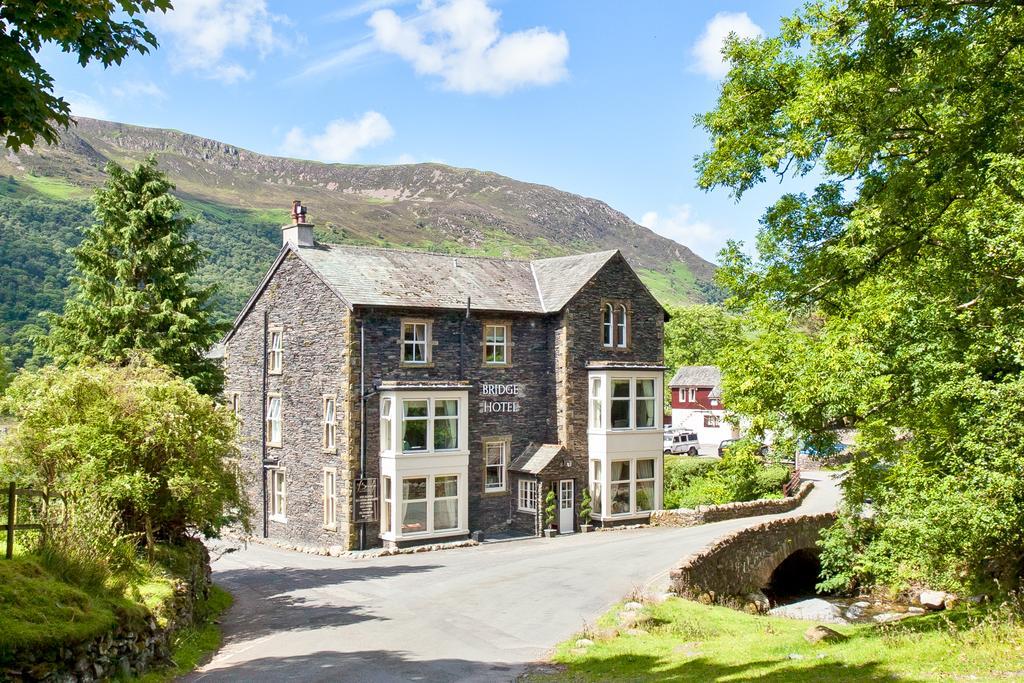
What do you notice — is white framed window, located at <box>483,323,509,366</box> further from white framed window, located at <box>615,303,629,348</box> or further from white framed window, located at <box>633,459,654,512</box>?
white framed window, located at <box>633,459,654,512</box>

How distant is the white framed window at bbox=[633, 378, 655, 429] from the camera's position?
35.3m

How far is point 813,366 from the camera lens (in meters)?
14.9

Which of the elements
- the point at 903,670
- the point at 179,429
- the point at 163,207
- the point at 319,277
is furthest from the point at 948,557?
the point at 163,207

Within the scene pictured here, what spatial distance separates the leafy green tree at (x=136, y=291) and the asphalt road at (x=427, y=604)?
7912 mm

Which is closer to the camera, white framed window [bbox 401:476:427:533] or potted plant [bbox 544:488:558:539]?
white framed window [bbox 401:476:427:533]

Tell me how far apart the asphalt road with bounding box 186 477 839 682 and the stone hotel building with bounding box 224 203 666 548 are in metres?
2.07

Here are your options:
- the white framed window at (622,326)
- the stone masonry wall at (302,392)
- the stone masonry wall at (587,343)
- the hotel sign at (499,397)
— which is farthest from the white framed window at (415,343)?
the white framed window at (622,326)

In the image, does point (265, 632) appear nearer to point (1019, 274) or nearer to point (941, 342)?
point (941, 342)

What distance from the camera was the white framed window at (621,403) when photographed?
113 ft

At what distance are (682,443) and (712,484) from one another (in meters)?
21.2

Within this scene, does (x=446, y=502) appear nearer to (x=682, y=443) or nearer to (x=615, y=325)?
(x=615, y=325)

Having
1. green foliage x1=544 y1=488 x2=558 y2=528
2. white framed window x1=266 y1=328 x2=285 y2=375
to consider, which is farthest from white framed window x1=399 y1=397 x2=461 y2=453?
white framed window x1=266 y1=328 x2=285 y2=375

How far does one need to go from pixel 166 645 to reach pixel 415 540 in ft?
50.4

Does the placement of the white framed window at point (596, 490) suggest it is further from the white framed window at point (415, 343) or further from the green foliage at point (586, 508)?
the white framed window at point (415, 343)
